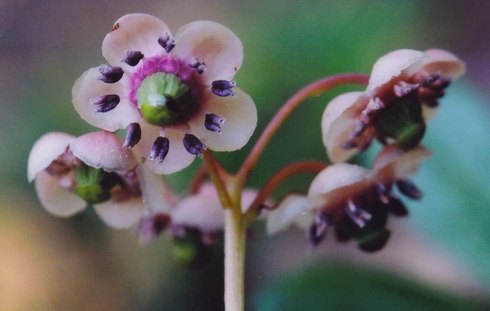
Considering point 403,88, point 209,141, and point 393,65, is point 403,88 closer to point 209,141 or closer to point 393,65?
point 393,65

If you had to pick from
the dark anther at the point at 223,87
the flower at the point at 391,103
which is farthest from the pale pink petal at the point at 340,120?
the dark anther at the point at 223,87

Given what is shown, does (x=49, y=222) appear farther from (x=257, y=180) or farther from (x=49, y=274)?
(x=257, y=180)

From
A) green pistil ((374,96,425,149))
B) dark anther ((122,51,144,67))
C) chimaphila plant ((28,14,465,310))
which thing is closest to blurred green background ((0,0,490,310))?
chimaphila plant ((28,14,465,310))

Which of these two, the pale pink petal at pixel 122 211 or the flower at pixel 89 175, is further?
the pale pink petal at pixel 122 211

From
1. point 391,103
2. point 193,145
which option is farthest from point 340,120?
point 193,145

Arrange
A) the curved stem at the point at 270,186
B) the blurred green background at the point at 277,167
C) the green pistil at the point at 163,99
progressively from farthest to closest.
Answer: the blurred green background at the point at 277,167 < the curved stem at the point at 270,186 < the green pistil at the point at 163,99

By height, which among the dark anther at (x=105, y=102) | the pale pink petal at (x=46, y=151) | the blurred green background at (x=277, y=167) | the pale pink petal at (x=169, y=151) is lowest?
the blurred green background at (x=277, y=167)

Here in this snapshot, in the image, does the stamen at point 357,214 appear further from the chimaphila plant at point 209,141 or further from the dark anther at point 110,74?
the dark anther at point 110,74

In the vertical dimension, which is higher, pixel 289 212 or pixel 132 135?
pixel 132 135
